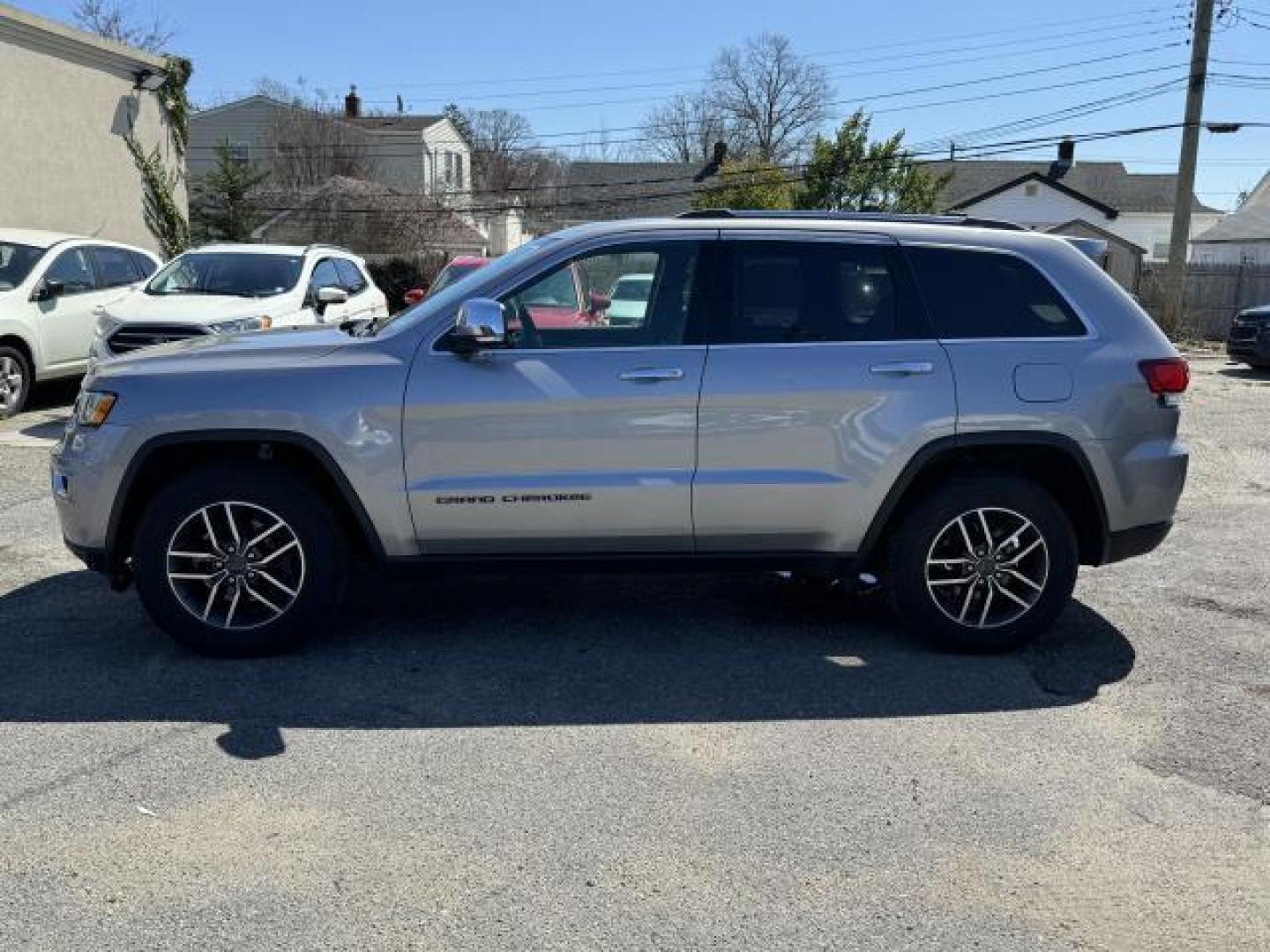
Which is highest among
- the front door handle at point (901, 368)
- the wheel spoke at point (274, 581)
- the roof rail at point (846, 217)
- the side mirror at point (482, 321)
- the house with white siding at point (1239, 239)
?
the house with white siding at point (1239, 239)

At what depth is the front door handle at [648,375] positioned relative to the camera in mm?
4559

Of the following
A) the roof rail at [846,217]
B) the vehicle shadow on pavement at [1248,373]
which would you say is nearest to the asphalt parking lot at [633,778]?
the roof rail at [846,217]

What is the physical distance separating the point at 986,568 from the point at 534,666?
2057 millimetres

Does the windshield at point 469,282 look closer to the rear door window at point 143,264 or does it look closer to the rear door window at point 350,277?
the rear door window at point 350,277

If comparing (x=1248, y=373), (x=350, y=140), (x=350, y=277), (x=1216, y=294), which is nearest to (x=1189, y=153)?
(x=1216, y=294)

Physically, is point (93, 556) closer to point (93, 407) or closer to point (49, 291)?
point (93, 407)

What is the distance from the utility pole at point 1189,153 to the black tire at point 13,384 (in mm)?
21860

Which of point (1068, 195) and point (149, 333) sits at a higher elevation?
point (1068, 195)

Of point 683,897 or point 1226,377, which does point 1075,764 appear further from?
point 1226,377

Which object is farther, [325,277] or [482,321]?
[325,277]

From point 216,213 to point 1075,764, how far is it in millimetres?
34075

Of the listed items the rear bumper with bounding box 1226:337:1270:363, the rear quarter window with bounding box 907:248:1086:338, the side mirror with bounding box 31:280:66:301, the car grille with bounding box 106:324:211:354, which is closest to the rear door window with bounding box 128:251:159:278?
the side mirror with bounding box 31:280:66:301

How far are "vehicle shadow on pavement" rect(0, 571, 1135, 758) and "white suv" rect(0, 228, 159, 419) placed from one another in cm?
640

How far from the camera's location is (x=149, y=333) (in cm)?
973
